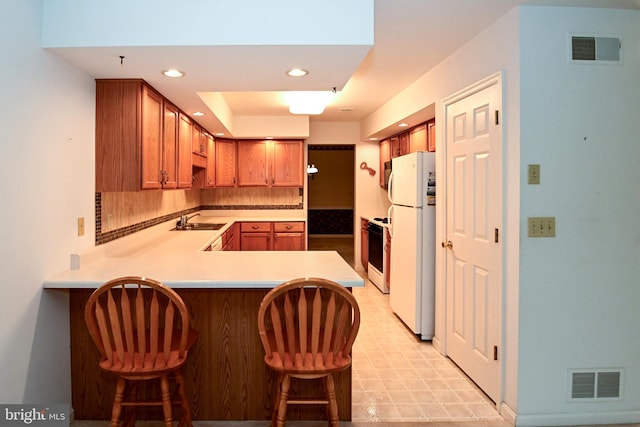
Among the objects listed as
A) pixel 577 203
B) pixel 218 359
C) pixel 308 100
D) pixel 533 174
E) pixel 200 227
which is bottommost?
pixel 218 359

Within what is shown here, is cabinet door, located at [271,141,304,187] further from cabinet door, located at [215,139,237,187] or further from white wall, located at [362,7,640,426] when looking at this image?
white wall, located at [362,7,640,426]

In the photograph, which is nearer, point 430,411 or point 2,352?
point 2,352

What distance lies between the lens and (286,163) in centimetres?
593

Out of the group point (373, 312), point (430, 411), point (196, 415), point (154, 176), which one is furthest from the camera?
point (373, 312)

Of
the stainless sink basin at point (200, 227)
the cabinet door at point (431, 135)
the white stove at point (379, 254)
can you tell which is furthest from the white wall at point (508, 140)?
the stainless sink basin at point (200, 227)

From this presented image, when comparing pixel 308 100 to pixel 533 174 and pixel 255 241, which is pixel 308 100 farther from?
pixel 533 174

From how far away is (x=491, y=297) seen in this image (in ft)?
8.23

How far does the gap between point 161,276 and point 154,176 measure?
1020 millimetres

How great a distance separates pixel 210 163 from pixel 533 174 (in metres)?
3.93

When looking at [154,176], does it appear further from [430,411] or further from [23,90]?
[430,411]

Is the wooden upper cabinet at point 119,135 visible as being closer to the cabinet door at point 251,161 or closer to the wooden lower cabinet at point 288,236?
the wooden lower cabinet at point 288,236

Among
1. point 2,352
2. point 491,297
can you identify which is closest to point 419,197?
point 491,297

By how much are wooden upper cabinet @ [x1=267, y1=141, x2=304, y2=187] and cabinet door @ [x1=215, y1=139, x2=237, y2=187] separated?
1.81 ft

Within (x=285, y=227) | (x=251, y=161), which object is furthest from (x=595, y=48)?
(x=251, y=161)
